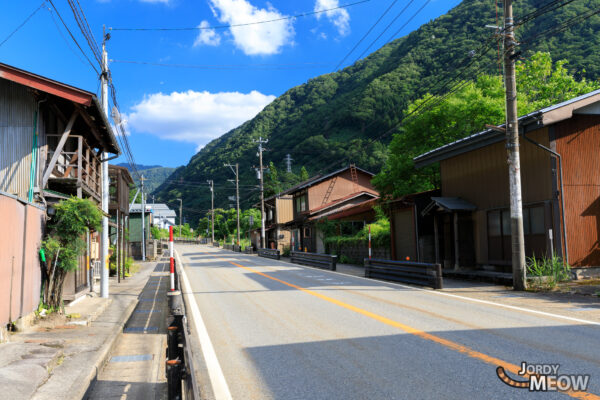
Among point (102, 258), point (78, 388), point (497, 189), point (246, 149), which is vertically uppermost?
point (246, 149)

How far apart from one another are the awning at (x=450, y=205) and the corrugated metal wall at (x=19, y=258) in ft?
44.9

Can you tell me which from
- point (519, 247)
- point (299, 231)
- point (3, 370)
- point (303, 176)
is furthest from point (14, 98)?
point (303, 176)

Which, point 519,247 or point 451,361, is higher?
point 519,247

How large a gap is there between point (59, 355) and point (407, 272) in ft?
37.7

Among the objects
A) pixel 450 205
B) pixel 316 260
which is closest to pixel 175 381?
pixel 450 205

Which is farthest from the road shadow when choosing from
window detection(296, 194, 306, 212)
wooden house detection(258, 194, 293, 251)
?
wooden house detection(258, 194, 293, 251)

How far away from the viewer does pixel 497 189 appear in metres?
16.6

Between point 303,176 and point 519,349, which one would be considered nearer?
point 519,349

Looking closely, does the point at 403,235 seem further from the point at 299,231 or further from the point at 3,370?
the point at 299,231

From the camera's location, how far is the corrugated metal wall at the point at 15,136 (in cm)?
1127

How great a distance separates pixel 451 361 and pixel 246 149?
2985 inches

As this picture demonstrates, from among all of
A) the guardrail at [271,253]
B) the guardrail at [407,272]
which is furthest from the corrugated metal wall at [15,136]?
the guardrail at [271,253]

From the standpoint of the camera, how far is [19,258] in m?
8.44

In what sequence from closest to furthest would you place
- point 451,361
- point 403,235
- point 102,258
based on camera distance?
point 451,361 → point 102,258 → point 403,235
